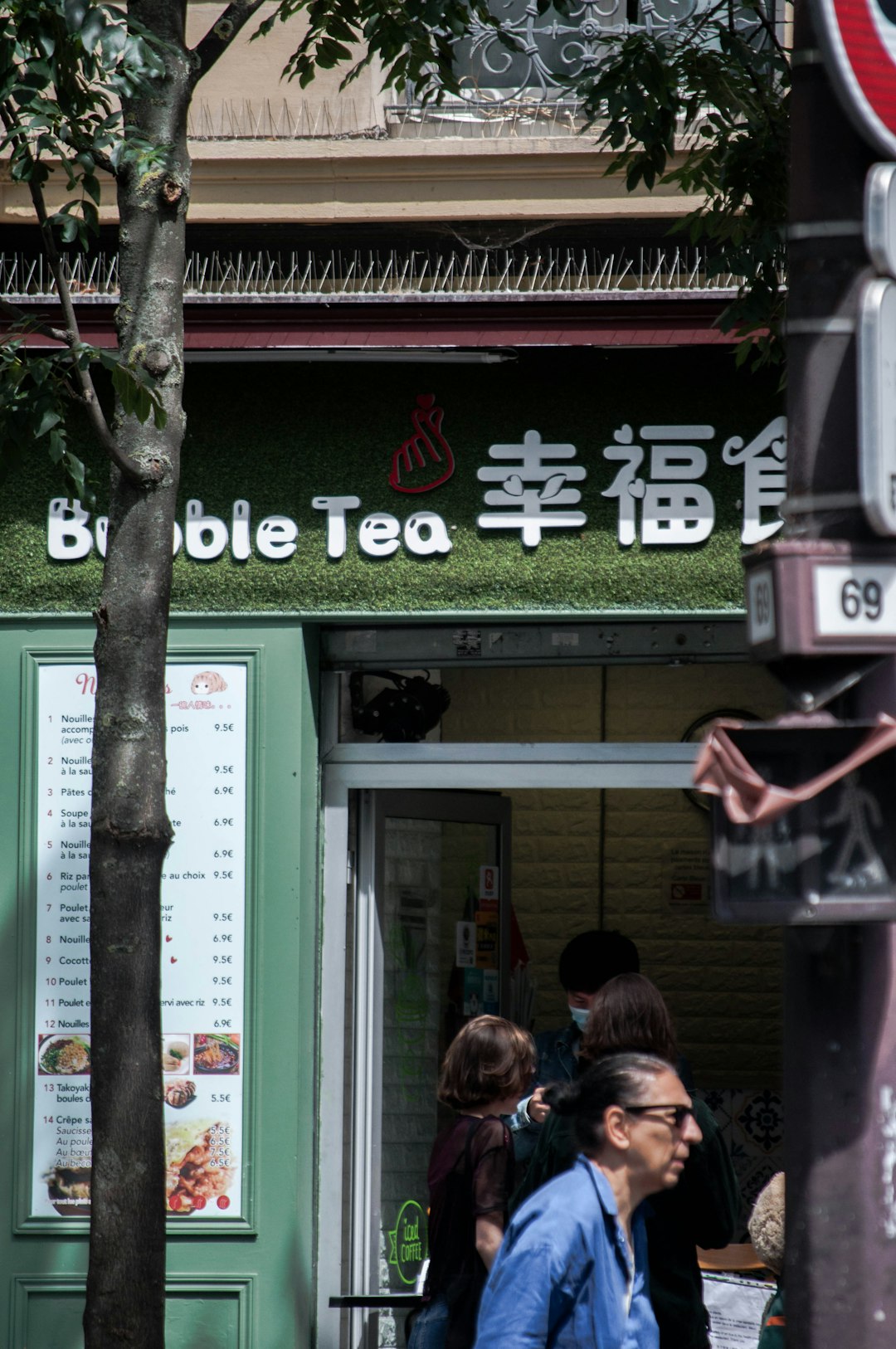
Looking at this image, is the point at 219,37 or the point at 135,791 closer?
the point at 135,791

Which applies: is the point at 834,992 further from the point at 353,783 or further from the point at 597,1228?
the point at 353,783

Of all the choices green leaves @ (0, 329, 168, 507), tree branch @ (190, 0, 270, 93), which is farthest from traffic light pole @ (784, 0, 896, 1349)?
tree branch @ (190, 0, 270, 93)

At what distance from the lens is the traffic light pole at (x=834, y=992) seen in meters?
3.12

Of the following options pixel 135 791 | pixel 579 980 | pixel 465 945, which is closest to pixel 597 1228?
pixel 135 791

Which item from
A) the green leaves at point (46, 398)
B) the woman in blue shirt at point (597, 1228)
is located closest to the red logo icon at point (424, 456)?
the green leaves at point (46, 398)

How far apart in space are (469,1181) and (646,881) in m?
4.83

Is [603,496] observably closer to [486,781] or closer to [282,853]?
[486,781]

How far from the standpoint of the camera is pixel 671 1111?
3.77 m

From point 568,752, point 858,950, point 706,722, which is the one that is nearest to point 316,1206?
point 568,752

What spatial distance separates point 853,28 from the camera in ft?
11.0

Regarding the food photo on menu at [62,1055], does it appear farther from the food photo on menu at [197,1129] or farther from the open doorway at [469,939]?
the open doorway at [469,939]

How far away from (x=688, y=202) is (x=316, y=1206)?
4408 millimetres

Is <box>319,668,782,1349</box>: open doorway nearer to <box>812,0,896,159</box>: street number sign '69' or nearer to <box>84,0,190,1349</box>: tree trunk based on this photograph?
<box>84,0,190,1349</box>: tree trunk

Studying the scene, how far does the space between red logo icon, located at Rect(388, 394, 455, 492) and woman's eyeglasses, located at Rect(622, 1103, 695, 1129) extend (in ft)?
12.2
